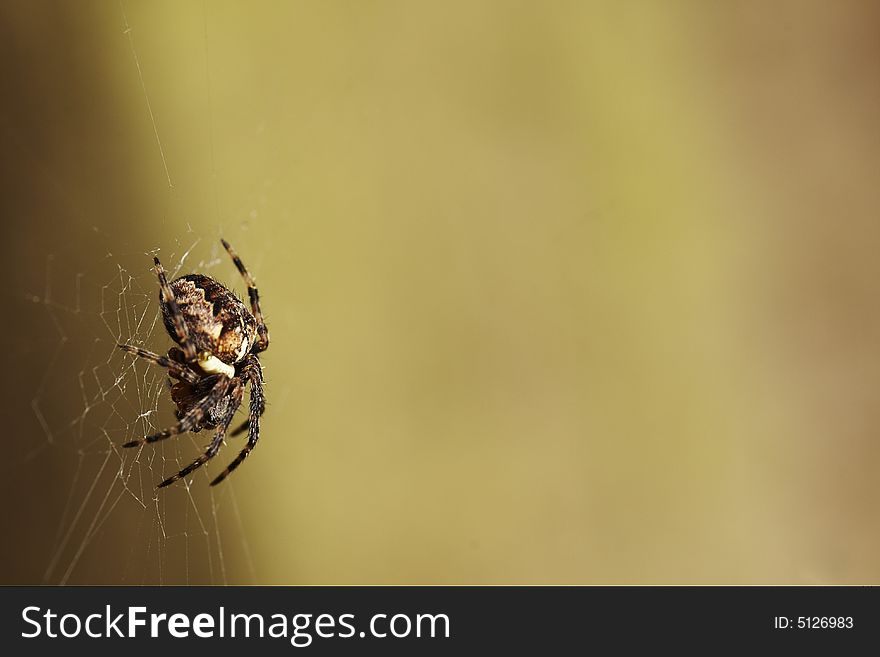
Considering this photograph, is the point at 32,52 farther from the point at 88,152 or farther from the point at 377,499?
the point at 377,499

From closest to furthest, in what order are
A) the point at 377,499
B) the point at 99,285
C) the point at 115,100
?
1. the point at 99,285
2. the point at 115,100
3. the point at 377,499

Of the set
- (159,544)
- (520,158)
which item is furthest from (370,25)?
(159,544)

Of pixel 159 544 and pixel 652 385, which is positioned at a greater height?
pixel 652 385

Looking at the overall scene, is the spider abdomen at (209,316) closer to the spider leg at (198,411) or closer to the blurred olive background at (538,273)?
the spider leg at (198,411)

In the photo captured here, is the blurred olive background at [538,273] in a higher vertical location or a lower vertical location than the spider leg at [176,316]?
higher

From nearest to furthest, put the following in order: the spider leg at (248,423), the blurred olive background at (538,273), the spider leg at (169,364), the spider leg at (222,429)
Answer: the spider leg at (169,364), the spider leg at (222,429), the spider leg at (248,423), the blurred olive background at (538,273)

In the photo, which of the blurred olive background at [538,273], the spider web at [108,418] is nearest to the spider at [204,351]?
the spider web at [108,418]

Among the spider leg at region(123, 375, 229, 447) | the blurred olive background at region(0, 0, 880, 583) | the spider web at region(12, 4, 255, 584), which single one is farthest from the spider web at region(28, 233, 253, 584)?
the blurred olive background at region(0, 0, 880, 583)

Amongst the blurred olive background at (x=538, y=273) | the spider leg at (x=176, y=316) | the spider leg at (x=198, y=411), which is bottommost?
the spider leg at (x=198, y=411)
